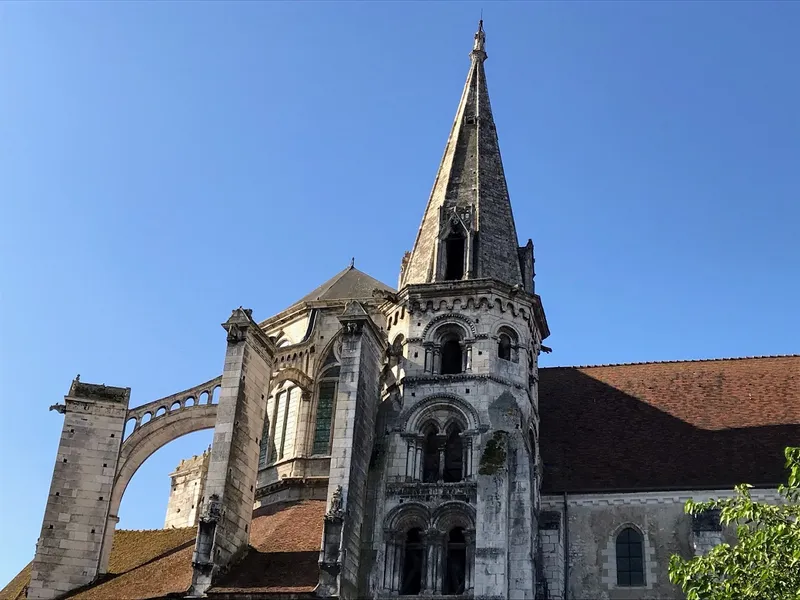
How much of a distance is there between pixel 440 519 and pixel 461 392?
129 inches

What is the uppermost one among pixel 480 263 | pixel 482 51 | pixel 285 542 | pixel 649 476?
pixel 482 51

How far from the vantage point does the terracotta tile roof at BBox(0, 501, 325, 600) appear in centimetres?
2341

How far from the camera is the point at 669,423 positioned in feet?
93.6

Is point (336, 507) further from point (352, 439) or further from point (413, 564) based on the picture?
point (413, 564)

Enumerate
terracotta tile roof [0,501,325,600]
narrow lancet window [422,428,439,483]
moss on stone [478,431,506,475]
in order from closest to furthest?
terracotta tile roof [0,501,325,600] → moss on stone [478,431,506,475] → narrow lancet window [422,428,439,483]

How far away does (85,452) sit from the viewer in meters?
28.1

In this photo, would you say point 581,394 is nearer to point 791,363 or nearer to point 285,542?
point 791,363

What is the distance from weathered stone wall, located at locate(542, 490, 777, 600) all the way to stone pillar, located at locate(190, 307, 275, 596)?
7.25m

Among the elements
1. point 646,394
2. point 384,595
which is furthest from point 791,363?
point 384,595

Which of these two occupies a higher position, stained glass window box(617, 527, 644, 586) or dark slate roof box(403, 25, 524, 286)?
dark slate roof box(403, 25, 524, 286)

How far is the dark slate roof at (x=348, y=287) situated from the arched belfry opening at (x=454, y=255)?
3087 mm

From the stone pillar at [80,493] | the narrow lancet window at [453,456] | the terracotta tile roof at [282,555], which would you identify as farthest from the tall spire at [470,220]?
the stone pillar at [80,493]

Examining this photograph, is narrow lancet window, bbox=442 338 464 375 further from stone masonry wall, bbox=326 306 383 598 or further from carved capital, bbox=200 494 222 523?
carved capital, bbox=200 494 222 523

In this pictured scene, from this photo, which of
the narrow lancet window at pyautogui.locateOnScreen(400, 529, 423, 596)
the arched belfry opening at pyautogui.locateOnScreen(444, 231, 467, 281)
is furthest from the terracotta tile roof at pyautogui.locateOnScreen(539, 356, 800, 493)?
the arched belfry opening at pyautogui.locateOnScreen(444, 231, 467, 281)
